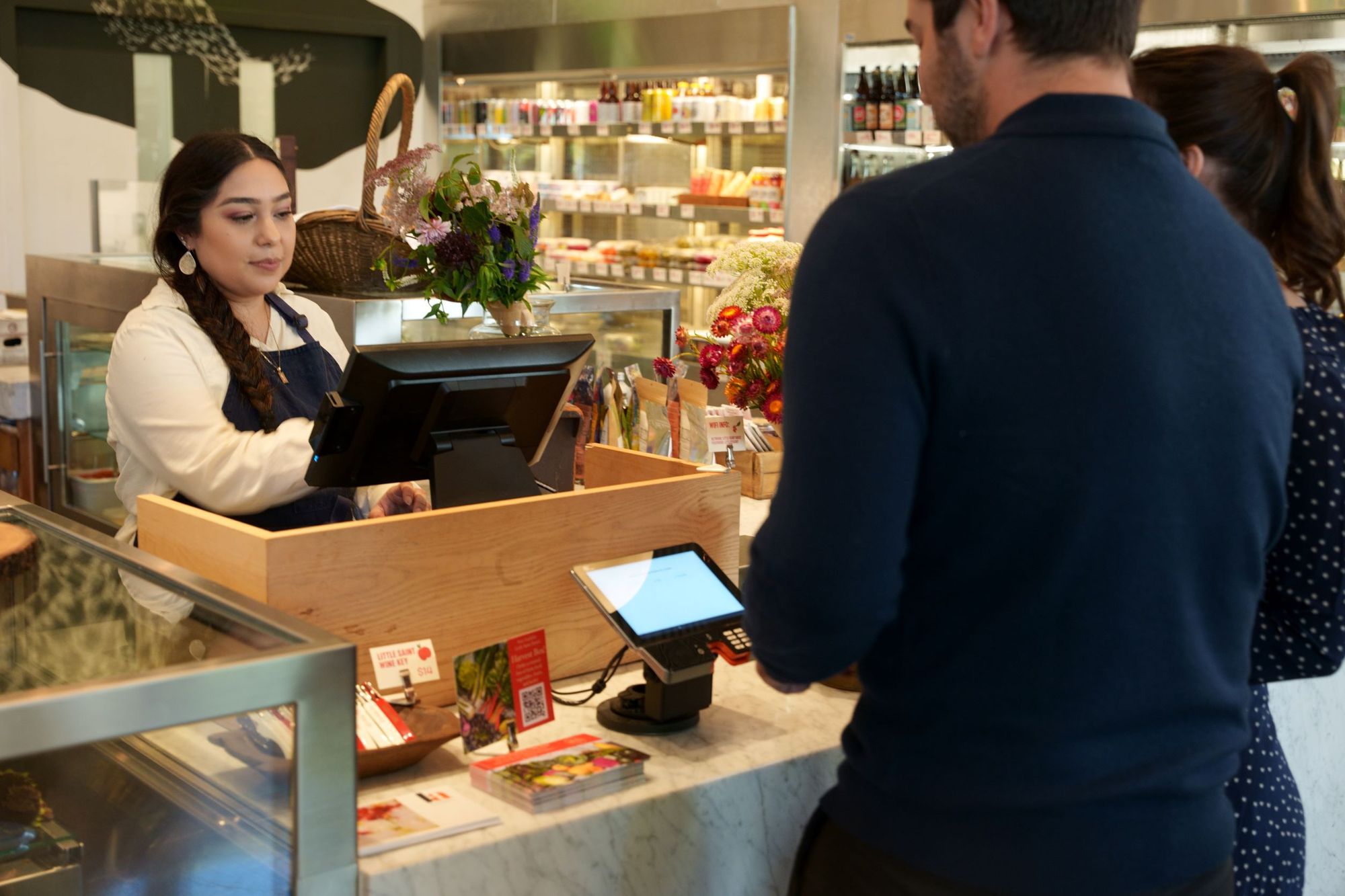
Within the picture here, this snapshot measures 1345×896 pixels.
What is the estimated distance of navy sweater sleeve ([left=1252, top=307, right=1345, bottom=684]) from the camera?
1.45 m

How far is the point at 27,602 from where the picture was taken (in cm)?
158

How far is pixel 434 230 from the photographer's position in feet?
9.31

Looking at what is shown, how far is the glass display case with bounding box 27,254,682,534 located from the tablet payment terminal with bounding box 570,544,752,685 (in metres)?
1.64

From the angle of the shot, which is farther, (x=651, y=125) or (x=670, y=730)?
(x=651, y=125)

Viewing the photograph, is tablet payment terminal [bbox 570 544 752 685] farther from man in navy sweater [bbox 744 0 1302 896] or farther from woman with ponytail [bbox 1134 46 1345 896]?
woman with ponytail [bbox 1134 46 1345 896]

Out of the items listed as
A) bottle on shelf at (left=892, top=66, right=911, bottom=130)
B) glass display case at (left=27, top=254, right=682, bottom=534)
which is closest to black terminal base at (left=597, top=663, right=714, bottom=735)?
glass display case at (left=27, top=254, right=682, bottom=534)

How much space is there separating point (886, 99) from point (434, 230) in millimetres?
4139

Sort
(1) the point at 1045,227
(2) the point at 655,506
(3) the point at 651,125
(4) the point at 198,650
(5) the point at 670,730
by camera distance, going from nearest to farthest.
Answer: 1. (1) the point at 1045,227
2. (4) the point at 198,650
3. (5) the point at 670,730
4. (2) the point at 655,506
5. (3) the point at 651,125

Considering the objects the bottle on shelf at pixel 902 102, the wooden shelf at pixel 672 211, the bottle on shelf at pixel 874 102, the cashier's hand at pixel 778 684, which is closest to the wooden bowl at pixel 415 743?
the cashier's hand at pixel 778 684

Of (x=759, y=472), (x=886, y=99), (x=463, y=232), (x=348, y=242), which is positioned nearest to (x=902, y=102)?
(x=886, y=99)

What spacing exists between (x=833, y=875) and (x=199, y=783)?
629 millimetres

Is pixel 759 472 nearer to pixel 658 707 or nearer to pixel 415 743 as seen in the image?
pixel 658 707

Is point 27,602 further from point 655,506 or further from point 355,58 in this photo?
point 355,58

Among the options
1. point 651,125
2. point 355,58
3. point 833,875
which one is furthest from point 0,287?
point 833,875
